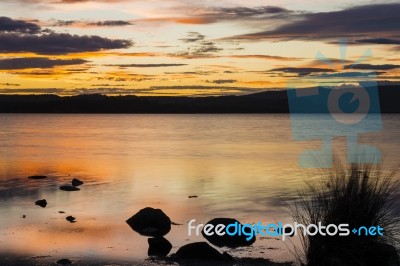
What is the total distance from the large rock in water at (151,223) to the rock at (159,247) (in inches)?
50.8

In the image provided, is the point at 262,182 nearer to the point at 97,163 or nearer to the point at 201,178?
the point at 201,178

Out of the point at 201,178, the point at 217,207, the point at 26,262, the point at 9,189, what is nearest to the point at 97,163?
the point at 201,178

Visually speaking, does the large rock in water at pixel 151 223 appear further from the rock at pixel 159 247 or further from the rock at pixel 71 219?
the rock at pixel 71 219

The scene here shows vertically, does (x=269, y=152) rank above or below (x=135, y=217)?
below

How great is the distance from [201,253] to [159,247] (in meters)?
2.16

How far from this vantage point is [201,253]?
1442cm

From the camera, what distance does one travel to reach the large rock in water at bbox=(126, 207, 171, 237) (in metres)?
18.4

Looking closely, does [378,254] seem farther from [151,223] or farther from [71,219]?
[71,219]

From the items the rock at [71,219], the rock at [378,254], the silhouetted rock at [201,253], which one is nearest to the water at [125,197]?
the rock at [71,219]

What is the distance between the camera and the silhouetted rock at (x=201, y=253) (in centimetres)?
1433

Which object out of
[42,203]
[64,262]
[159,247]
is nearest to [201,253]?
[159,247]

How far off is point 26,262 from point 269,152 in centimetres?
4638

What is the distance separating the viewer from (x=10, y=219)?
20984mm

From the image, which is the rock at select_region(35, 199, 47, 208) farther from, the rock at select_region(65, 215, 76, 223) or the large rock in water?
the large rock in water
